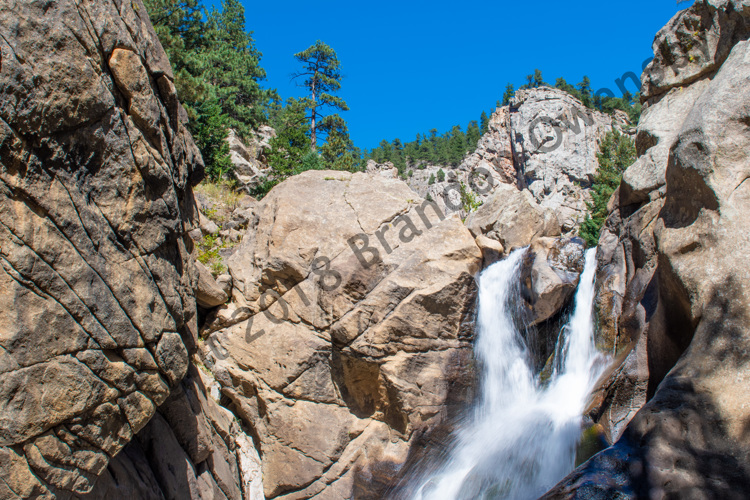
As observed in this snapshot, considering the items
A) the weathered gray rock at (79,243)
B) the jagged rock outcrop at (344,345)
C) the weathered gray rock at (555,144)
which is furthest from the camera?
the weathered gray rock at (555,144)

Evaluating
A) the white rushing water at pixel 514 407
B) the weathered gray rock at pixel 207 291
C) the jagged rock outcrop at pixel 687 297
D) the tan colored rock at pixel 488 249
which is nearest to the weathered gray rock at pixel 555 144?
the tan colored rock at pixel 488 249

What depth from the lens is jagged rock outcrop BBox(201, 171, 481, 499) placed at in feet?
29.2

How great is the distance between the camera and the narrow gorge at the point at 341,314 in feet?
14.4

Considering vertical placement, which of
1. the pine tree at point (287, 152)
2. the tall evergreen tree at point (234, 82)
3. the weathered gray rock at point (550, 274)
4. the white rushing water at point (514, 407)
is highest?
the tall evergreen tree at point (234, 82)

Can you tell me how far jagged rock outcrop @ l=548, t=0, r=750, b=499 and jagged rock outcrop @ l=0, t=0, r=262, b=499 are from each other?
5.02 metres

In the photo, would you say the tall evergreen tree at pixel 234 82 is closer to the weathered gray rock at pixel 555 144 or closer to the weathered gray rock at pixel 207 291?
the weathered gray rock at pixel 207 291

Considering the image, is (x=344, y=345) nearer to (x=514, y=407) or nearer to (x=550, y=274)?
(x=514, y=407)

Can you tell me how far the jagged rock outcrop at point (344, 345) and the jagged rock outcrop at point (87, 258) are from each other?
2.40m

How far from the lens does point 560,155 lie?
152 feet

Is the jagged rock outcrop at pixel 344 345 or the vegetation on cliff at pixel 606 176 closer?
the jagged rock outcrop at pixel 344 345

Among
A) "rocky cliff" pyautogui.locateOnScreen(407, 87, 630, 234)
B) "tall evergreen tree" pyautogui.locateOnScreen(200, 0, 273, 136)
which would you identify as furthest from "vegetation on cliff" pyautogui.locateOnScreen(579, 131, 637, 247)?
"tall evergreen tree" pyautogui.locateOnScreen(200, 0, 273, 136)

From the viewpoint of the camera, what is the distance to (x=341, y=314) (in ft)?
30.6

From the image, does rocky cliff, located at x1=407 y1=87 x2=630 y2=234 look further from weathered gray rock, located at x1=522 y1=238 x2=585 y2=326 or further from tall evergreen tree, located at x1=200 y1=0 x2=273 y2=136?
weathered gray rock, located at x1=522 y1=238 x2=585 y2=326

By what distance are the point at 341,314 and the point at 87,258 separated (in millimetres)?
5127
